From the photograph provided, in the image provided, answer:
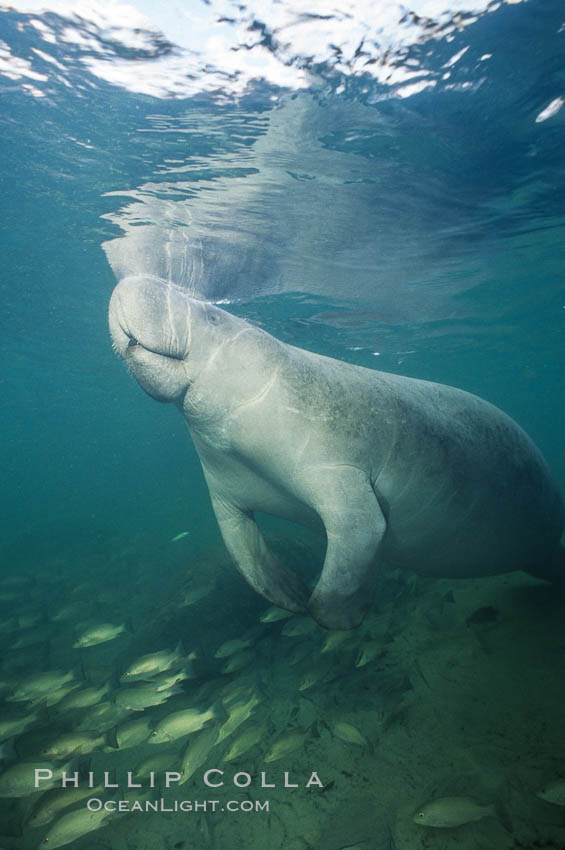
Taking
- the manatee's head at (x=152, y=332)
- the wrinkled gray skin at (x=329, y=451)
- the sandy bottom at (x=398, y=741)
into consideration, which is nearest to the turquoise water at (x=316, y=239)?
the sandy bottom at (x=398, y=741)

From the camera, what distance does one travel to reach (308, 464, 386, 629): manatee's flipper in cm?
249

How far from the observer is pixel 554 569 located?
420 cm

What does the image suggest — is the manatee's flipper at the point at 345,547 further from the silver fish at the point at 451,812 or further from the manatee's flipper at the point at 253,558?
the silver fish at the point at 451,812

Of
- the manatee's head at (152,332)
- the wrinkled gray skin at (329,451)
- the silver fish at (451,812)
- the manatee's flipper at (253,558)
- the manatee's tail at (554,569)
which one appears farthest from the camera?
the manatee's tail at (554,569)

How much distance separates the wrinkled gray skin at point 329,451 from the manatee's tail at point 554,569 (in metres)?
0.80

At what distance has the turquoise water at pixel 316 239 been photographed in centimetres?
284

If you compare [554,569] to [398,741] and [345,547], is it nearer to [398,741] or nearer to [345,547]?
[398,741]

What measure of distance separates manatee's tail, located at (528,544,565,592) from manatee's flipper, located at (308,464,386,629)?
2.53m

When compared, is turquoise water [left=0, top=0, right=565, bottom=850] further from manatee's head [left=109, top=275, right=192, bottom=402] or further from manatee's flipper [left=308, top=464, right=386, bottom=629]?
manatee's head [left=109, top=275, right=192, bottom=402]

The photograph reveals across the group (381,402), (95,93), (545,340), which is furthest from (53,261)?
(545,340)

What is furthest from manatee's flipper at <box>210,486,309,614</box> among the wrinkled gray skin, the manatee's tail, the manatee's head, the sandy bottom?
the manatee's tail

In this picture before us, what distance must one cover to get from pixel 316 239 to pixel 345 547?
25.0 ft

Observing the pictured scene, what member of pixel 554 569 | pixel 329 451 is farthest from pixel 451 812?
pixel 554 569

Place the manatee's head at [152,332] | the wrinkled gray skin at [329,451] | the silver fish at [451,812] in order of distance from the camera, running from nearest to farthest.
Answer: the silver fish at [451,812] < the manatee's head at [152,332] < the wrinkled gray skin at [329,451]
